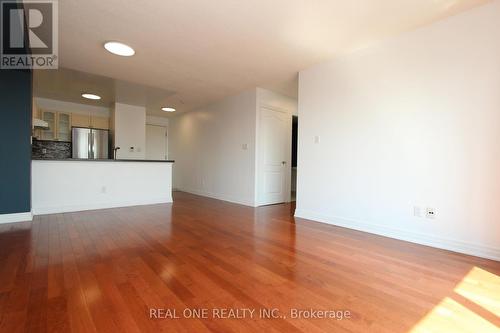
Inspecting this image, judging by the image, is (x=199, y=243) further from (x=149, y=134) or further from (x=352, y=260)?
(x=149, y=134)

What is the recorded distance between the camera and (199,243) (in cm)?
259

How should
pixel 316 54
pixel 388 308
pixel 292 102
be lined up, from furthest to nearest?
1. pixel 292 102
2. pixel 316 54
3. pixel 388 308

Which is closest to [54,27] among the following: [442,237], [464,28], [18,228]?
[18,228]

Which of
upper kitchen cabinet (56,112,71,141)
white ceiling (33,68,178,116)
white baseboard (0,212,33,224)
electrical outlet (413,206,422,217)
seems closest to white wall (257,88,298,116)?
white ceiling (33,68,178,116)

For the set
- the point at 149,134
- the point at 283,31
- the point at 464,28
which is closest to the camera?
the point at 464,28

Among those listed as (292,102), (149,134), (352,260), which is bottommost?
(352,260)

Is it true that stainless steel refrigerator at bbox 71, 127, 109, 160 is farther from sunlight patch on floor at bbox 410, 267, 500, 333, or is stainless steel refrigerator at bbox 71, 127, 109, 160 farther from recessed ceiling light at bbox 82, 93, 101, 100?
sunlight patch on floor at bbox 410, 267, 500, 333

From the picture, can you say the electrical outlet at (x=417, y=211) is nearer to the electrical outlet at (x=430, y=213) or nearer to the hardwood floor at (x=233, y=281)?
the electrical outlet at (x=430, y=213)

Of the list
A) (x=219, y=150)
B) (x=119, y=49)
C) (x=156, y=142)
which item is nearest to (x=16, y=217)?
(x=119, y=49)

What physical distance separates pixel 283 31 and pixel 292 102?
2.91 meters

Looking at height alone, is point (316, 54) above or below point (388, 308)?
above

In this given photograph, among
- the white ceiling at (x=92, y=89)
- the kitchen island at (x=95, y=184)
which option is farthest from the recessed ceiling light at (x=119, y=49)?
the kitchen island at (x=95, y=184)

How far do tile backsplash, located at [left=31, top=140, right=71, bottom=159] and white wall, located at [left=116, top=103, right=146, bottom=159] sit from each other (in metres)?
1.18

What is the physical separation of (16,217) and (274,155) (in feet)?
14.4
